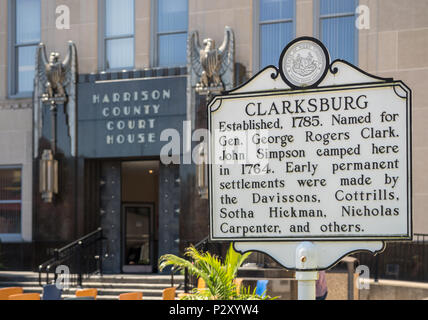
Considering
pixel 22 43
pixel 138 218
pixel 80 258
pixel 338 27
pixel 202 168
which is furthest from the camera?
pixel 22 43

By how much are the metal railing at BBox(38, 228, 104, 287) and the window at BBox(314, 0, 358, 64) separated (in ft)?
25.3

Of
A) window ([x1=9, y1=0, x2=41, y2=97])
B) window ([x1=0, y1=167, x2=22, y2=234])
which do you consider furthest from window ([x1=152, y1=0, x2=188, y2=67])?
window ([x1=0, y1=167, x2=22, y2=234])

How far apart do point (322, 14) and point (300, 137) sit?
13605 millimetres

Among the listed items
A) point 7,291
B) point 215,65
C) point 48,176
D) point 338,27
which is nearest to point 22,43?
point 48,176

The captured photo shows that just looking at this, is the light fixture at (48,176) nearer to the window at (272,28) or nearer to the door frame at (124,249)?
the door frame at (124,249)

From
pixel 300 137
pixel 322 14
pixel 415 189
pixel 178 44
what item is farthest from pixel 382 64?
pixel 300 137

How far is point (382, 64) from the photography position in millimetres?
16172

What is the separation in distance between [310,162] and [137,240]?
1600 cm

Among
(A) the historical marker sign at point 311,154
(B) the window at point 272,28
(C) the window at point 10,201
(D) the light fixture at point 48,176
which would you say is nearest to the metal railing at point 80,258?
(D) the light fixture at point 48,176

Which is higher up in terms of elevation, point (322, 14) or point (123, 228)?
point (322, 14)

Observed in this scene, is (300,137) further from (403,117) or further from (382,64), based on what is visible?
(382,64)

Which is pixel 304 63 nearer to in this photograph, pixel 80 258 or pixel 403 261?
pixel 403 261

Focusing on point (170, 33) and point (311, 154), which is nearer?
point (311, 154)

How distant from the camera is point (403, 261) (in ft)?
51.4
